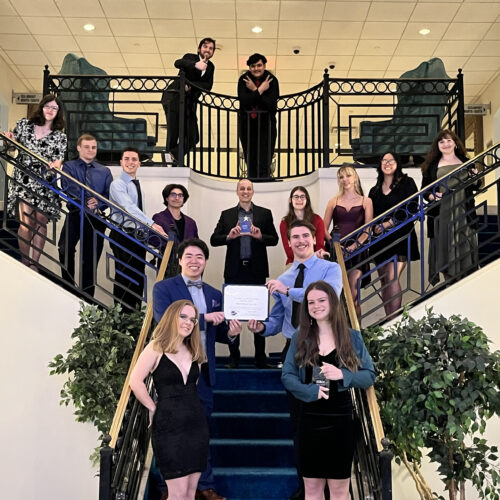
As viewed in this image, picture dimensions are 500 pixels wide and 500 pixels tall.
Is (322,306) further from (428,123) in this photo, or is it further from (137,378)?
(428,123)

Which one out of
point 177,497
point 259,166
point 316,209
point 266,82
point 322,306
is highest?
point 266,82

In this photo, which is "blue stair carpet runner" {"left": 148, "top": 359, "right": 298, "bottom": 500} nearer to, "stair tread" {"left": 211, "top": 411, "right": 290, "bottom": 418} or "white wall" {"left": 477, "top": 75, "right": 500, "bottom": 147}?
"stair tread" {"left": 211, "top": 411, "right": 290, "bottom": 418}

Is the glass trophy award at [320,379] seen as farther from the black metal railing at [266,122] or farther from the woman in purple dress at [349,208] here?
the black metal railing at [266,122]

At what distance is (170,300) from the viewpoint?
4.40 meters

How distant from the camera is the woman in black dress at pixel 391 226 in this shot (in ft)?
19.8

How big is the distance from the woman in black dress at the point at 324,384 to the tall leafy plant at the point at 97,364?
5.01 feet

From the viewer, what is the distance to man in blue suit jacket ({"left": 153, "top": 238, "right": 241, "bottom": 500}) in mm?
4410

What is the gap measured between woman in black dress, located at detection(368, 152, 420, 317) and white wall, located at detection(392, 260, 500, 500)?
1.44 feet

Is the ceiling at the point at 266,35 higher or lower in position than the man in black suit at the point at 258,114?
higher

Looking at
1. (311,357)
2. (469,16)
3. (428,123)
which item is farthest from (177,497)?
(469,16)

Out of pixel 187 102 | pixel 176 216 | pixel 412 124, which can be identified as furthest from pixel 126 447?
pixel 412 124

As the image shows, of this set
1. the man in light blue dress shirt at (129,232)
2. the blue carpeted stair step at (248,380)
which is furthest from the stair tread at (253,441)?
the man in light blue dress shirt at (129,232)

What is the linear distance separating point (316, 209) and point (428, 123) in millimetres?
1719

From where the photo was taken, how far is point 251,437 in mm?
5484
